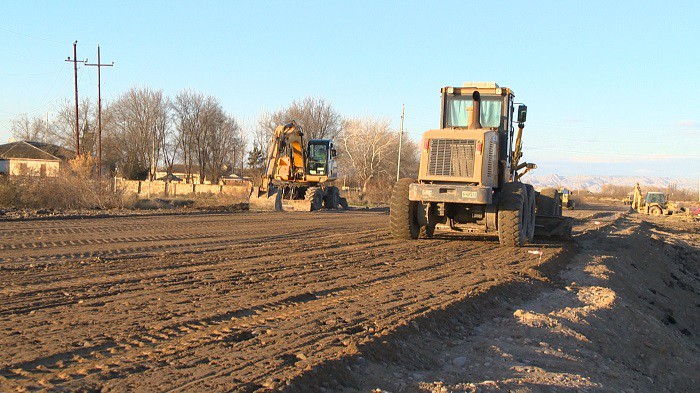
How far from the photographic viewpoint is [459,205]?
47.9 feet

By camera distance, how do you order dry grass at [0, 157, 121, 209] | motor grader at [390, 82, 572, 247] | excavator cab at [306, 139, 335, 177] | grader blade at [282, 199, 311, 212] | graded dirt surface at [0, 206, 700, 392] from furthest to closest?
excavator cab at [306, 139, 335, 177]
grader blade at [282, 199, 311, 212]
dry grass at [0, 157, 121, 209]
motor grader at [390, 82, 572, 247]
graded dirt surface at [0, 206, 700, 392]

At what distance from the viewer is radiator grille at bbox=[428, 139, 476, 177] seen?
13.8 metres

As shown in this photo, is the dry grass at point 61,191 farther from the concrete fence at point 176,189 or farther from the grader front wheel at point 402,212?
the grader front wheel at point 402,212

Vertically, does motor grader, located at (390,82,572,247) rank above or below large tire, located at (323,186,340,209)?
above

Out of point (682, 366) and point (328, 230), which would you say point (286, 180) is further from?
point (682, 366)

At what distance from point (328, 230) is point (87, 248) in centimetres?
772

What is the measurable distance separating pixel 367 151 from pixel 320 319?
62984 millimetres

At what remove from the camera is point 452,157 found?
13898 millimetres

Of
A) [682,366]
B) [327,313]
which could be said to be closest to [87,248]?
[327,313]

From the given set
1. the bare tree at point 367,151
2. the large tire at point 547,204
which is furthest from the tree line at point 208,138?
the large tire at point 547,204

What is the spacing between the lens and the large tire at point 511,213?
13.9 metres

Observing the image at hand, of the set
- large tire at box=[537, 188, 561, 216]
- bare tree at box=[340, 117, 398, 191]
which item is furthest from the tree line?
large tire at box=[537, 188, 561, 216]

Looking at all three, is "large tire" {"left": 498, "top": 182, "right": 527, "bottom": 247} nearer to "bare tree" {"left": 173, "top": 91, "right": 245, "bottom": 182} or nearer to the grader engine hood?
the grader engine hood

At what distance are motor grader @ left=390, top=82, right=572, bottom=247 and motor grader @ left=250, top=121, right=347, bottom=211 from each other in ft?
40.7
